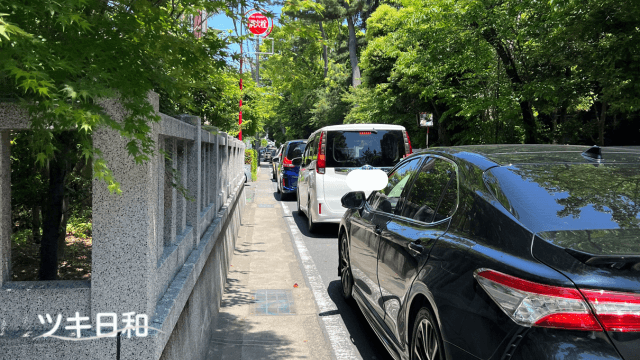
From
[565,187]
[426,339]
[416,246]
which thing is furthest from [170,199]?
[565,187]

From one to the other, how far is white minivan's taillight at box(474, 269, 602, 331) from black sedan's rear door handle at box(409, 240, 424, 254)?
3.35 ft

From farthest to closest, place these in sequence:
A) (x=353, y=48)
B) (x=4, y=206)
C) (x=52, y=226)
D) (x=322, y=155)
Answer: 1. (x=353, y=48)
2. (x=322, y=155)
3. (x=52, y=226)
4. (x=4, y=206)

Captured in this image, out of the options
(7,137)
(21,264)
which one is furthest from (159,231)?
(21,264)

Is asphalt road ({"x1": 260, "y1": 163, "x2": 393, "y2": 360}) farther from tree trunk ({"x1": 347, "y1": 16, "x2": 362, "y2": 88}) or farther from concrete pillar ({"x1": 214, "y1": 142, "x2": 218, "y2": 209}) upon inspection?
tree trunk ({"x1": 347, "y1": 16, "x2": 362, "y2": 88})

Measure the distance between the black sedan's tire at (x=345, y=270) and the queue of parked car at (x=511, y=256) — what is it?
122 centimetres

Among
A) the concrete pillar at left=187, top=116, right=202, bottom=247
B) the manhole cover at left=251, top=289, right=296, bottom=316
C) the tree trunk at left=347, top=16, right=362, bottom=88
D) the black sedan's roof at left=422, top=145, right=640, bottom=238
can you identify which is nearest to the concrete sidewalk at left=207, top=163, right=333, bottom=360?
the manhole cover at left=251, top=289, right=296, bottom=316

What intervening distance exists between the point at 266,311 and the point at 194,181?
163 cm

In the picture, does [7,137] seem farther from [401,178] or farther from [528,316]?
[401,178]

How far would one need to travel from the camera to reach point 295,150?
19.8 metres

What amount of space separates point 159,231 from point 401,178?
7.50 ft

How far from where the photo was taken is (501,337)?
7.84 feet

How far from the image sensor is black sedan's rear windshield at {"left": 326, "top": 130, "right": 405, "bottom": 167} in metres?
10.2

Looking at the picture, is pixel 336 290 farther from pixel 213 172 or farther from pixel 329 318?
pixel 213 172

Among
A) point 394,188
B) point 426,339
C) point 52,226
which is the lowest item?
point 426,339
